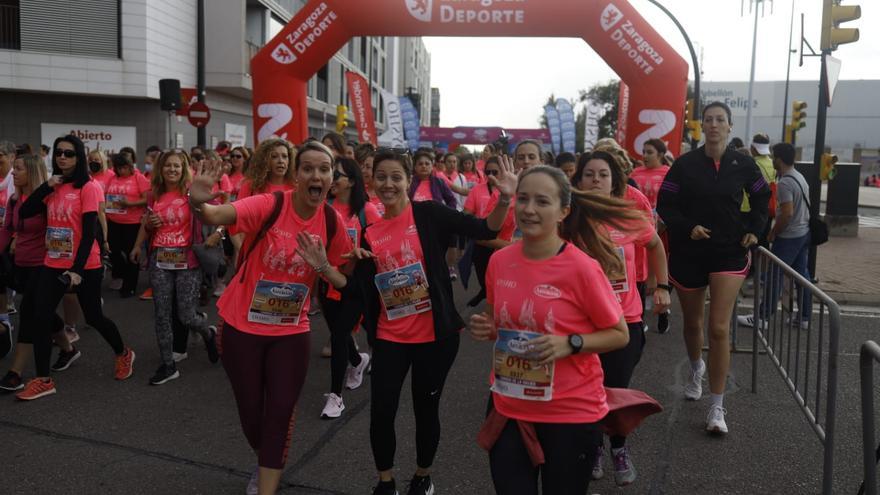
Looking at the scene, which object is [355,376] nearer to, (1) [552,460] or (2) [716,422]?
(2) [716,422]

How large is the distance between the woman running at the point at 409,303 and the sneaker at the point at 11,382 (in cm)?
322

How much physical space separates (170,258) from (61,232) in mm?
776

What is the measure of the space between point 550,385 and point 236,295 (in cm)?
169

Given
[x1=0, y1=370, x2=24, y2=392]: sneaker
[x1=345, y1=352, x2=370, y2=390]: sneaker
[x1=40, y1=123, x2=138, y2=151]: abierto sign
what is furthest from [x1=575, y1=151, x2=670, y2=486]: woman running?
[x1=40, y1=123, x2=138, y2=151]: abierto sign

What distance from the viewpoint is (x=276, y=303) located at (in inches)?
137

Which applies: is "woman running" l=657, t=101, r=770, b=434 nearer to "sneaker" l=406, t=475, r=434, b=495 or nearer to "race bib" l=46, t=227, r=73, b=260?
"sneaker" l=406, t=475, r=434, b=495

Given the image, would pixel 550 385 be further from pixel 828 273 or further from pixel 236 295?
pixel 828 273

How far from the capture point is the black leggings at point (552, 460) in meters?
2.56

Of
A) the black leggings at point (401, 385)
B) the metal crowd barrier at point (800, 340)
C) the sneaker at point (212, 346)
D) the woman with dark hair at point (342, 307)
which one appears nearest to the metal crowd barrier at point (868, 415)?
the metal crowd barrier at point (800, 340)

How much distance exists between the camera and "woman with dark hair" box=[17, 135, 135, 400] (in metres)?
5.21

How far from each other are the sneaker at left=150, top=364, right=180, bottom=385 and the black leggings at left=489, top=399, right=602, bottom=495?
3.81m

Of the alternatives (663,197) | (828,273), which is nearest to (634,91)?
(828,273)

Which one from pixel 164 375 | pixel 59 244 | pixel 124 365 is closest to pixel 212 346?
pixel 164 375

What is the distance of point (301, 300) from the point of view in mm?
3559
